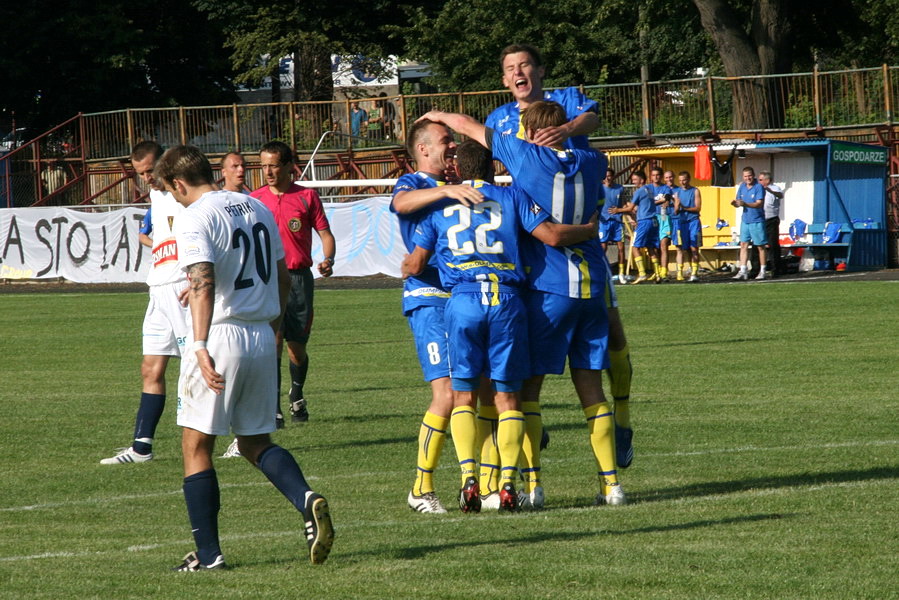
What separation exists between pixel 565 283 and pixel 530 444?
91 centimetres

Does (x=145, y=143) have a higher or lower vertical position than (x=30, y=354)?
higher

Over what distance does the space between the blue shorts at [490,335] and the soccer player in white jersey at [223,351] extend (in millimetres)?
1158

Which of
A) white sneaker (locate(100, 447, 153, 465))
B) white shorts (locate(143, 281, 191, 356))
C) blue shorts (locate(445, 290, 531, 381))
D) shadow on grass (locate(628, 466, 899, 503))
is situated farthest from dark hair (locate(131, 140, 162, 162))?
shadow on grass (locate(628, 466, 899, 503))

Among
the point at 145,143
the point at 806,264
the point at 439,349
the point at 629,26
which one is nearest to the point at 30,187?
the point at 629,26

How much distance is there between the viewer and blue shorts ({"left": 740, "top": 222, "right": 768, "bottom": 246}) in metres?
26.5

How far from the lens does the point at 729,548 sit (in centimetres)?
582

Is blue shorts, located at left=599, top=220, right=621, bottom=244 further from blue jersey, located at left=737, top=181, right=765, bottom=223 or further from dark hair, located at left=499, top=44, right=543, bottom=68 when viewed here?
dark hair, located at left=499, top=44, right=543, bottom=68

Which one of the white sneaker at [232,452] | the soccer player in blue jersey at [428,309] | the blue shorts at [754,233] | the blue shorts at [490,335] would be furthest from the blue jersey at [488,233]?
the blue shorts at [754,233]

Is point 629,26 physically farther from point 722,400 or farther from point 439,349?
point 439,349

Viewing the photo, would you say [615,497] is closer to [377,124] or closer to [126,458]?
[126,458]

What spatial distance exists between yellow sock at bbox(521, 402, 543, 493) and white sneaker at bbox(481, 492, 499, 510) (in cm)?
21

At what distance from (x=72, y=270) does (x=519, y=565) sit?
27.8 meters

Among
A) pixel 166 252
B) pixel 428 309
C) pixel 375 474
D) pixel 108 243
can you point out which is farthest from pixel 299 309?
pixel 108 243

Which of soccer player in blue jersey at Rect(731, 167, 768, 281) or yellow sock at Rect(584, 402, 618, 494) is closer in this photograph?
yellow sock at Rect(584, 402, 618, 494)
